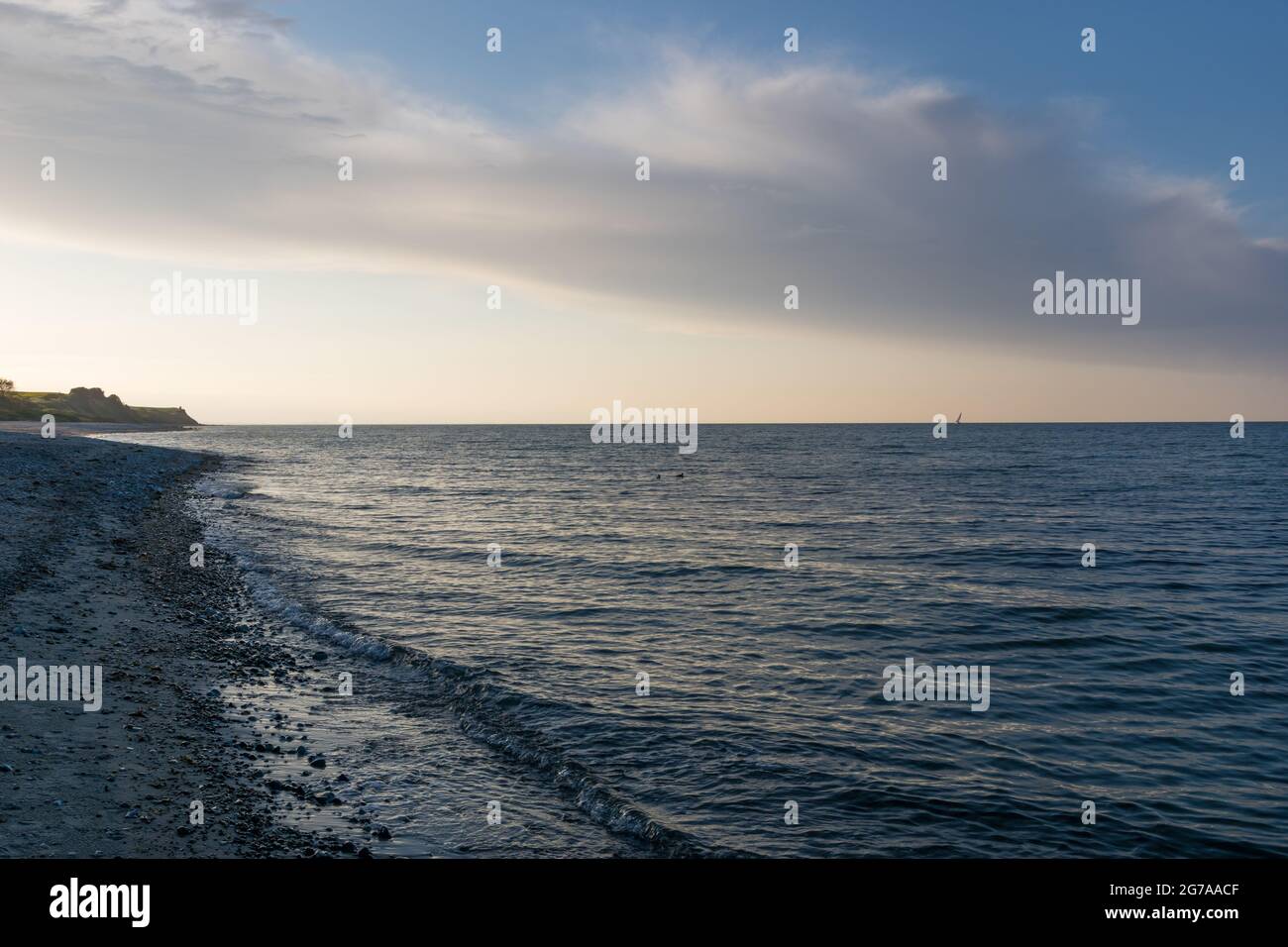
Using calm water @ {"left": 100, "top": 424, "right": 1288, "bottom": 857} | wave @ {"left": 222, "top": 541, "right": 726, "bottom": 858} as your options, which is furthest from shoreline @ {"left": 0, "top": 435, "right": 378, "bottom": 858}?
wave @ {"left": 222, "top": 541, "right": 726, "bottom": 858}

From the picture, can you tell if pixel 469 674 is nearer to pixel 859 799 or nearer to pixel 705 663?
pixel 705 663

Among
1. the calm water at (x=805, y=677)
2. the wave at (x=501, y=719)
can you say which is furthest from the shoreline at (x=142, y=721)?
the wave at (x=501, y=719)

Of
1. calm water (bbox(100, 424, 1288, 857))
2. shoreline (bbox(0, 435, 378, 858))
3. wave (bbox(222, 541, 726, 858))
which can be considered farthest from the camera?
calm water (bbox(100, 424, 1288, 857))

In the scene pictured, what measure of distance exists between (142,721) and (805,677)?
569 inches

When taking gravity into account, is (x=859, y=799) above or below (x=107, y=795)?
below

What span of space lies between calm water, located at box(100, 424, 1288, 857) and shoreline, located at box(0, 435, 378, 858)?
183 cm

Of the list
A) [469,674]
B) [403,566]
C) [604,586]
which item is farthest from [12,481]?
[469,674]

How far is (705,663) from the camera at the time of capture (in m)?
21.3

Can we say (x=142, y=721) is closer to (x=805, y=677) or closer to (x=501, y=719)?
(x=501, y=719)

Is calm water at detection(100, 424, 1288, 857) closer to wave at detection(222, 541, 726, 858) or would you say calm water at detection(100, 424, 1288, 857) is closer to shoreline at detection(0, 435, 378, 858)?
→ wave at detection(222, 541, 726, 858)

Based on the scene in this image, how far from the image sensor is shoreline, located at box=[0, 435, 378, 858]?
1045cm

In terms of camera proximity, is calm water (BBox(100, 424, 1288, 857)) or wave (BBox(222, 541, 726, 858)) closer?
wave (BBox(222, 541, 726, 858))
